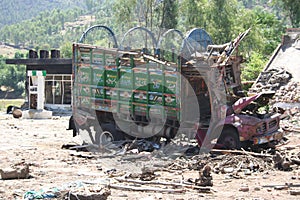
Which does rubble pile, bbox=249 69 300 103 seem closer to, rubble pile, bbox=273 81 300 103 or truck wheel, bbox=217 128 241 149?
rubble pile, bbox=273 81 300 103

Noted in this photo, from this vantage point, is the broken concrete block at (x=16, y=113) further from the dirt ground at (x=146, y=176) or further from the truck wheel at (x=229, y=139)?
the truck wheel at (x=229, y=139)

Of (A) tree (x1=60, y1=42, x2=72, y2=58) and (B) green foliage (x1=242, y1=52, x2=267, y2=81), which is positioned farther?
(A) tree (x1=60, y1=42, x2=72, y2=58)

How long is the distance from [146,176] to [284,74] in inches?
559

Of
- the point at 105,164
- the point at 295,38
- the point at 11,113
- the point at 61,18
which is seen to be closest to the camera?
the point at 105,164

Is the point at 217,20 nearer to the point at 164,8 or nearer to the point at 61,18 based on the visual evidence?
the point at 164,8

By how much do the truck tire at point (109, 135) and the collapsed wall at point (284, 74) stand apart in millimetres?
9163

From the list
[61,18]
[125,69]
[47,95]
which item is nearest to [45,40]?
[61,18]

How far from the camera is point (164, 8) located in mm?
48594

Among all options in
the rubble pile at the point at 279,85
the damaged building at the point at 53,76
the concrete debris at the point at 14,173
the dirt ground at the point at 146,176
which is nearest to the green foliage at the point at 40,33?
the damaged building at the point at 53,76

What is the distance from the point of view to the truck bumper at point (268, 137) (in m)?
12.7

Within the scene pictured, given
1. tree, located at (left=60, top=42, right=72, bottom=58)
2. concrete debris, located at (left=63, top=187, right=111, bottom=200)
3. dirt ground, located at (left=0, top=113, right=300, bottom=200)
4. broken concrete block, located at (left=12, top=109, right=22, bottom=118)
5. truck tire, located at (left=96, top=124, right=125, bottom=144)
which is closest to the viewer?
concrete debris, located at (left=63, top=187, right=111, bottom=200)

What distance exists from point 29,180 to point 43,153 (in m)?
3.54

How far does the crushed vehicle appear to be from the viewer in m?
13.1

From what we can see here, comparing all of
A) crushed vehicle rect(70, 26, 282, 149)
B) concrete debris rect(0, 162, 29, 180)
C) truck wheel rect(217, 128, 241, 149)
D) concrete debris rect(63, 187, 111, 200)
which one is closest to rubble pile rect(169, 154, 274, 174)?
truck wheel rect(217, 128, 241, 149)
